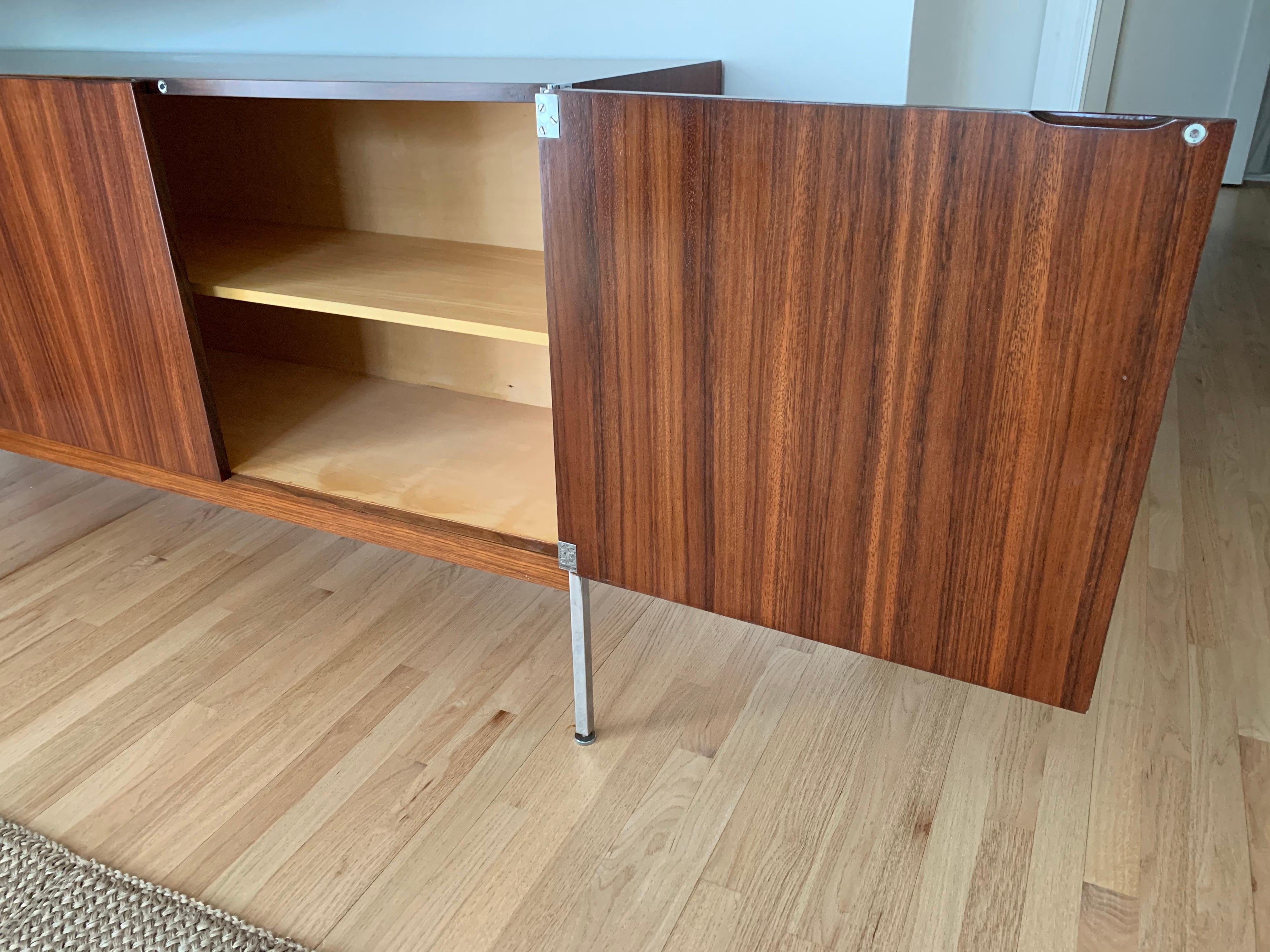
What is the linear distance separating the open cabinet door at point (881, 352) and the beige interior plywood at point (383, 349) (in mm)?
541

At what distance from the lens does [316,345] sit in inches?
67.2

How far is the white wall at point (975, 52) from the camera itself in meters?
1.15

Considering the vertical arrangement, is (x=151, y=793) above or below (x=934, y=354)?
below

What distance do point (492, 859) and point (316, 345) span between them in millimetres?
1029

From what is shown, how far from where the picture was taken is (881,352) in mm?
784

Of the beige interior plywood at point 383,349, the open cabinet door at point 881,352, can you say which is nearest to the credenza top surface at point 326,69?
the open cabinet door at point 881,352

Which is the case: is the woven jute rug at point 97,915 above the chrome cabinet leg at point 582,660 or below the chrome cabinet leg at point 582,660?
below

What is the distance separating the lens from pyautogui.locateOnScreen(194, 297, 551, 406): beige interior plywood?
1.52 m

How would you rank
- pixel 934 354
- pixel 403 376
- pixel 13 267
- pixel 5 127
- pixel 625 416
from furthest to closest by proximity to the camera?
pixel 403 376, pixel 13 267, pixel 5 127, pixel 625 416, pixel 934 354

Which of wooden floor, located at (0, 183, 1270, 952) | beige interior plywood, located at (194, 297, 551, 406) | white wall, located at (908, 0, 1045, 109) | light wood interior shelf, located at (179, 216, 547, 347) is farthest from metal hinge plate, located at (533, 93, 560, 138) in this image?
wooden floor, located at (0, 183, 1270, 952)

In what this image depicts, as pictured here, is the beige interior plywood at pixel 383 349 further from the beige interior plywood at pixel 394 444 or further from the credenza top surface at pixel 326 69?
the credenza top surface at pixel 326 69

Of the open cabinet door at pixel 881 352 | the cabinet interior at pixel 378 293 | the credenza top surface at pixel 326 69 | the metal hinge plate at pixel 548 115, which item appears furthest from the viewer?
the cabinet interior at pixel 378 293

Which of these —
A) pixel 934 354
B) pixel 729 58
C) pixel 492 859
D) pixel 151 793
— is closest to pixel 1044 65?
pixel 729 58

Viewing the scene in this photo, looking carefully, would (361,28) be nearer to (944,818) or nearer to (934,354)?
(934,354)
